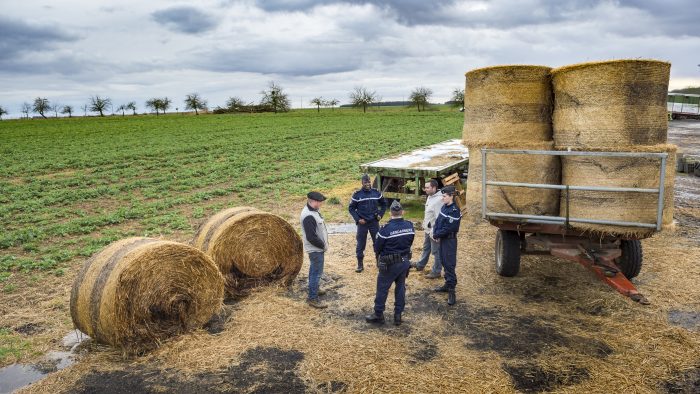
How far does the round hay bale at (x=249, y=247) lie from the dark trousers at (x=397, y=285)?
6.94 ft

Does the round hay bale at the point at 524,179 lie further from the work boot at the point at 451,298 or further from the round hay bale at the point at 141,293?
the round hay bale at the point at 141,293

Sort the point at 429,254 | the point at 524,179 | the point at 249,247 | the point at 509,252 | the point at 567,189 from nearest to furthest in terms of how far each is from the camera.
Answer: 1. the point at 567,189
2. the point at 524,179
3. the point at 249,247
4. the point at 509,252
5. the point at 429,254

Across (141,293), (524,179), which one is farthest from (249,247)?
(524,179)

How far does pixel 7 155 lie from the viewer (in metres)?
32.2

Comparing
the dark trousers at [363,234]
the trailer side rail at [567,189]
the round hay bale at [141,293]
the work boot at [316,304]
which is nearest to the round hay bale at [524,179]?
the trailer side rail at [567,189]

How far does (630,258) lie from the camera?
788 cm

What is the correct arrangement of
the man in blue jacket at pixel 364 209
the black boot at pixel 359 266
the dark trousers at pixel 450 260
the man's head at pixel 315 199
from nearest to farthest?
the man's head at pixel 315 199 → the dark trousers at pixel 450 260 → the black boot at pixel 359 266 → the man in blue jacket at pixel 364 209

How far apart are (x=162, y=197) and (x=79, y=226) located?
439 cm

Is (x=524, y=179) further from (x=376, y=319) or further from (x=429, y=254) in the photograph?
(x=376, y=319)

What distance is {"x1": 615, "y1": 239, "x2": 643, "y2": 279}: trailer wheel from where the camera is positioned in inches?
309

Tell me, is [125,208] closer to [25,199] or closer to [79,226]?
[79,226]

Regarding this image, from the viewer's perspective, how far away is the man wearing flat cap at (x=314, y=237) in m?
7.55

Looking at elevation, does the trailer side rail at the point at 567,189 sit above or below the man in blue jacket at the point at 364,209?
above

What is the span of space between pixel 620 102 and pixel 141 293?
654 centimetres
